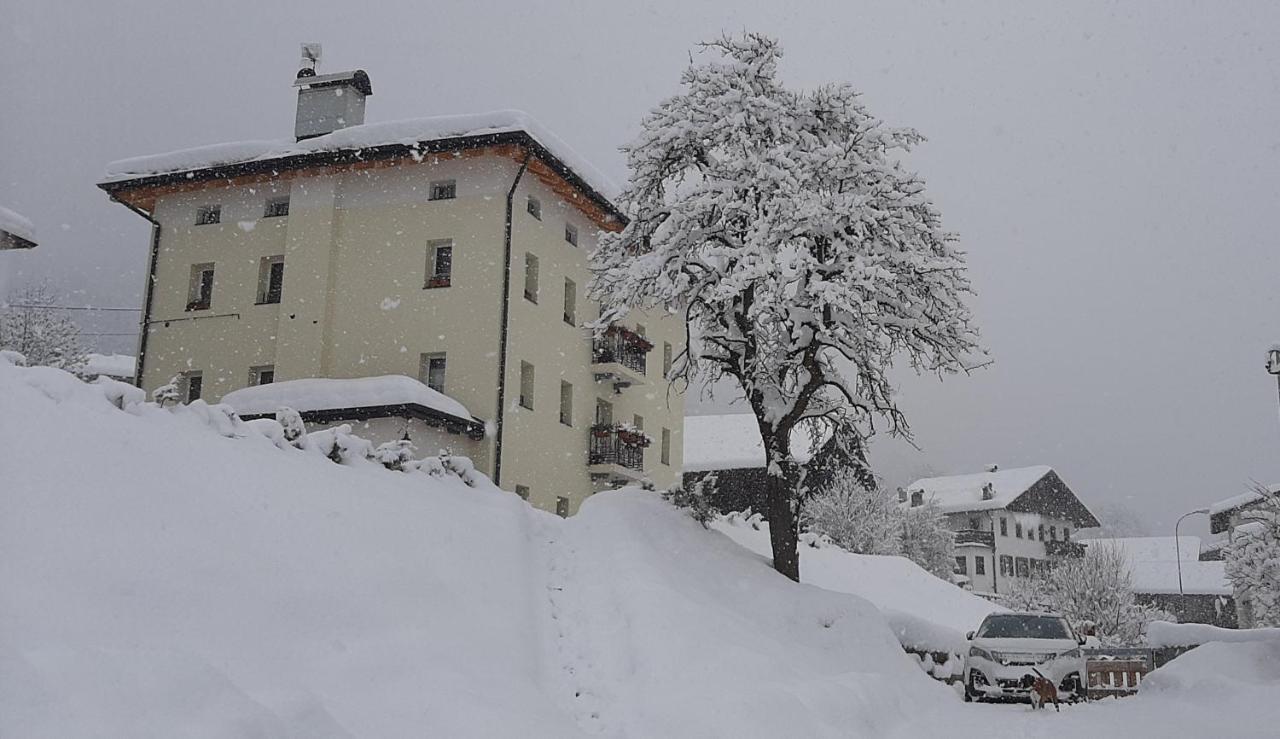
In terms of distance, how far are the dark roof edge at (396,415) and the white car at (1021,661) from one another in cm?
1325

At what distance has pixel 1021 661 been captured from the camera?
16219 mm

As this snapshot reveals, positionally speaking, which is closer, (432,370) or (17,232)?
(17,232)

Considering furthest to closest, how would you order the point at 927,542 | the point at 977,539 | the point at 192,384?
the point at 977,539
the point at 927,542
the point at 192,384

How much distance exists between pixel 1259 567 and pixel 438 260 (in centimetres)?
3154

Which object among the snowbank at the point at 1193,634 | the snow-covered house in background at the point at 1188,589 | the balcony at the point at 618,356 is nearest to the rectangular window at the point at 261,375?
the balcony at the point at 618,356

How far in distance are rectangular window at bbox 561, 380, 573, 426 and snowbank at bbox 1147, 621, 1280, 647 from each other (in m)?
16.3

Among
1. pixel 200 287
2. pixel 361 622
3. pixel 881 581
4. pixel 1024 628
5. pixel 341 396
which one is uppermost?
pixel 200 287

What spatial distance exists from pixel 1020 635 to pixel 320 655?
12.8 metres

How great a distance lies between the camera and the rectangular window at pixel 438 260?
93.7 ft

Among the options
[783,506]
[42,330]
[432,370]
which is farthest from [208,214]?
[783,506]

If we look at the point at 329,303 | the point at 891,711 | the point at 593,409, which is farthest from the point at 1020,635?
the point at 329,303

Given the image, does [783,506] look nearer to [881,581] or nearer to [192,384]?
[881,581]

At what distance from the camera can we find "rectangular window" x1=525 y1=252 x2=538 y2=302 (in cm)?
2948

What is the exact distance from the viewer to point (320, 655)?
798 cm
